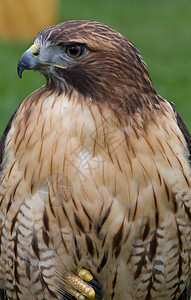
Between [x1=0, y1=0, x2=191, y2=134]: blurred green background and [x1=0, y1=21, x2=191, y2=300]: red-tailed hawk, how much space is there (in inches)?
168

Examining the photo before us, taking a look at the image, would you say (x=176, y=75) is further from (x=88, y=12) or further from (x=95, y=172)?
(x=95, y=172)

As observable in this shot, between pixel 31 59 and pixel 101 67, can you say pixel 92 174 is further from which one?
pixel 31 59

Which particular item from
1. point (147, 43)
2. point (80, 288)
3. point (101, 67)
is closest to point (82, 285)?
point (80, 288)

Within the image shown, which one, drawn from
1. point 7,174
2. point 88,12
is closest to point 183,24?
point 88,12

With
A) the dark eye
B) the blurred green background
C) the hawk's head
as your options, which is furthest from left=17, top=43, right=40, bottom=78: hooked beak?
the blurred green background

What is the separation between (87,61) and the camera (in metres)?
3.02

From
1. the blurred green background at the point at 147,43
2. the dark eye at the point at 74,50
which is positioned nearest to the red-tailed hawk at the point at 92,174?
the dark eye at the point at 74,50

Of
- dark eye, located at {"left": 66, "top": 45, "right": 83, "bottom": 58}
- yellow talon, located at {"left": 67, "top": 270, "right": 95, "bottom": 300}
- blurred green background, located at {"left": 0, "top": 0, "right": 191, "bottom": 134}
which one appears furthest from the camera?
blurred green background, located at {"left": 0, "top": 0, "right": 191, "bottom": 134}

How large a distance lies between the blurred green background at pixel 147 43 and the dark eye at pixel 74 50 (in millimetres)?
4525

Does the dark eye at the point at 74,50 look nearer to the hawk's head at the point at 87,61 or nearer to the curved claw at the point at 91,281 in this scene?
the hawk's head at the point at 87,61

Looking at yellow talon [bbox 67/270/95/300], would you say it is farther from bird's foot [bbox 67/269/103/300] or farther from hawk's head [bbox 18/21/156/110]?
hawk's head [bbox 18/21/156/110]

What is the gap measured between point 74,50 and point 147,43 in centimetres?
926

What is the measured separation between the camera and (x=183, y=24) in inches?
542

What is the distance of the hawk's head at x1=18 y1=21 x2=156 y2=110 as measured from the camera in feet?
9.81
